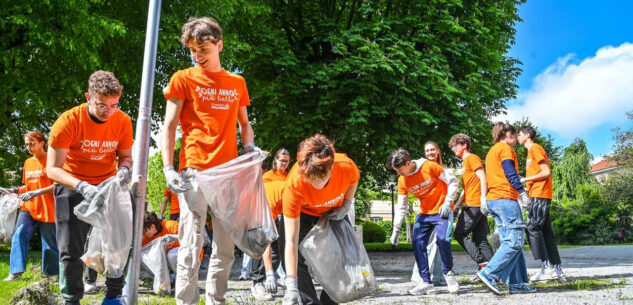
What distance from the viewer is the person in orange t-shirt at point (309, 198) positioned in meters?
3.42

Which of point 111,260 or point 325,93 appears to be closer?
point 111,260

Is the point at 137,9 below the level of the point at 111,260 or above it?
above

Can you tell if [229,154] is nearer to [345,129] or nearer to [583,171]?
[345,129]

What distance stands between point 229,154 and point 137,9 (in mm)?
8573

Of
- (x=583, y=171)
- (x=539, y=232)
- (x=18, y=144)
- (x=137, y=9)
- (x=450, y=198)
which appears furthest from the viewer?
(x=583, y=171)

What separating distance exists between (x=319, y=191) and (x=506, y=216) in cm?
319

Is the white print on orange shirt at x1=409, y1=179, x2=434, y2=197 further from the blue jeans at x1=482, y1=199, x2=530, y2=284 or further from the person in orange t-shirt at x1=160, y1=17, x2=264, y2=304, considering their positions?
the person in orange t-shirt at x1=160, y1=17, x2=264, y2=304

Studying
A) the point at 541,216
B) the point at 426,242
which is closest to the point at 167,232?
the point at 426,242

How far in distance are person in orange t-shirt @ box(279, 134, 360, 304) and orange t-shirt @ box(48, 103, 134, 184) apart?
1.44 metres

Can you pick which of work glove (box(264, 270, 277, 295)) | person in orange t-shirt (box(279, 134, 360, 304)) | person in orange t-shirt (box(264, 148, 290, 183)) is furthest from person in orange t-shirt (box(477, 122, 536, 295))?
person in orange t-shirt (box(279, 134, 360, 304))

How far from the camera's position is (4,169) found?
16141mm

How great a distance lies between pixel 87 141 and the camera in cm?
390

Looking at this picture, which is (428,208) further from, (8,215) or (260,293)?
(8,215)

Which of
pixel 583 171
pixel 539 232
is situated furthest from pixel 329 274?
pixel 583 171
